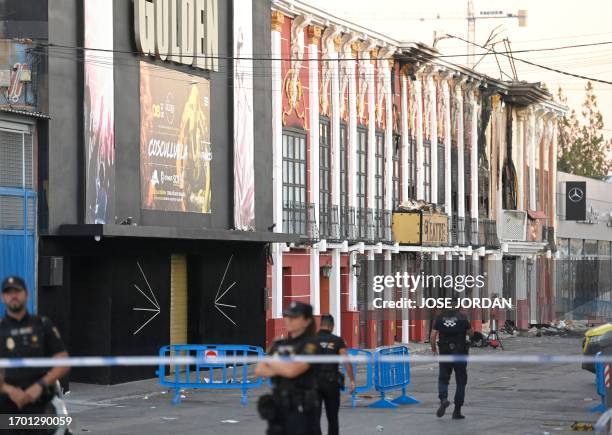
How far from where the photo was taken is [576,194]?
62.2 meters

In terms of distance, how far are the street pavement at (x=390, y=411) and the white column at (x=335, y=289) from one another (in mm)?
8925

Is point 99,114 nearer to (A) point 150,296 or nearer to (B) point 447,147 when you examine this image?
(A) point 150,296

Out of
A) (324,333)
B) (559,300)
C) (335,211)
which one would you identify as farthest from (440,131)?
(324,333)

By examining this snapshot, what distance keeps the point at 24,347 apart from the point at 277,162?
2493 centimetres

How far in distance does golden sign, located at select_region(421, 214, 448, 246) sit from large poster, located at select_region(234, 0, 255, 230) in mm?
11836

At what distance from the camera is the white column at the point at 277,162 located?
35531 millimetres

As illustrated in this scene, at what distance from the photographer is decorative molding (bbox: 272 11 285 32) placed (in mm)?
36062

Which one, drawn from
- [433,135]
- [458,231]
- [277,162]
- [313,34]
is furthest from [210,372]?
[458,231]

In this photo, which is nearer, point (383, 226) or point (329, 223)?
point (329, 223)

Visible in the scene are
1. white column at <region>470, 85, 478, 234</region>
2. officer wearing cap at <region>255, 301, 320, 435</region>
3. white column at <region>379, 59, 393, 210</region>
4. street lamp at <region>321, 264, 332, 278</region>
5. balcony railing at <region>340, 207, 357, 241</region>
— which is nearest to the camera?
officer wearing cap at <region>255, 301, 320, 435</region>

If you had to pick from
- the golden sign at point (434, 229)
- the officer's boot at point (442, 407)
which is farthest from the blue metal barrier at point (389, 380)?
the golden sign at point (434, 229)

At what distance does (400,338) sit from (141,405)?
21.8 meters

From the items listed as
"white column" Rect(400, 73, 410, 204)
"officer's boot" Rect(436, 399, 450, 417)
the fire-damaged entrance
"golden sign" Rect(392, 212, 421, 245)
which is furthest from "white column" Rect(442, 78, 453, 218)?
"officer's boot" Rect(436, 399, 450, 417)

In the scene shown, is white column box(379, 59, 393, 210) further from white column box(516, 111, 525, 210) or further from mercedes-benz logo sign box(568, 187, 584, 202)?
mercedes-benz logo sign box(568, 187, 584, 202)
